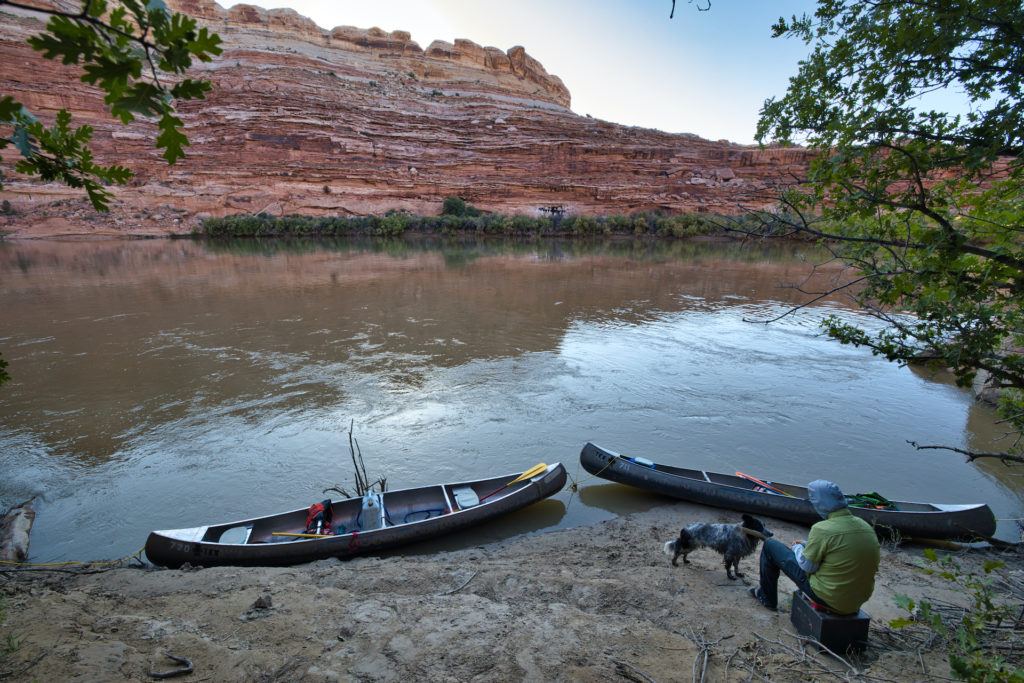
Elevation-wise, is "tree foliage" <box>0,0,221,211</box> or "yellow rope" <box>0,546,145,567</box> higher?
"tree foliage" <box>0,0,221,211</box>

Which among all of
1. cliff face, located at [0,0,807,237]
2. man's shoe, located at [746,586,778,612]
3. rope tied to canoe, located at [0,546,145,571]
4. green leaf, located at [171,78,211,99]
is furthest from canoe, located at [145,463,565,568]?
cliff face, located at [0,0,807,237]

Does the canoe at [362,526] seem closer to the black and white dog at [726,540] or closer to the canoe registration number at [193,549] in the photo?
the canoe registration number at [193,549]

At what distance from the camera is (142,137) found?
1912 inches

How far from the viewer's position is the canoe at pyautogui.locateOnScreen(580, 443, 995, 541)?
598cm

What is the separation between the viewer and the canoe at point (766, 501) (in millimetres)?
5984

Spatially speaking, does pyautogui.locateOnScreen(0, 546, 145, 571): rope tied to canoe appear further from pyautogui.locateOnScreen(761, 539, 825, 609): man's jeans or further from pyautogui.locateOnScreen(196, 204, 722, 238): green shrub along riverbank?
pyautogui.locateOnScreen(196, 204, 722, 238): green shrub along riverbank

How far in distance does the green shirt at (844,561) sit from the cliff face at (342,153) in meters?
46.5

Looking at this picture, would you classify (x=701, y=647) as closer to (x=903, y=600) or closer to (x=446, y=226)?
(x=903, y=600)

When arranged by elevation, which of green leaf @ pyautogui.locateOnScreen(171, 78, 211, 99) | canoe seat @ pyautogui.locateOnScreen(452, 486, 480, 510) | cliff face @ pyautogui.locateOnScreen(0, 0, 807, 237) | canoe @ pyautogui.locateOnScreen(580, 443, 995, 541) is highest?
cliff face @ pyautogui.locateOnScreen(0, 0, 807, 237)

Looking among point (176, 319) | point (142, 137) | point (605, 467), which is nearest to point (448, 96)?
point (142, 137)

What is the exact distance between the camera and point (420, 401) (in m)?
10.2

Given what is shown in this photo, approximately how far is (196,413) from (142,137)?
174 ft

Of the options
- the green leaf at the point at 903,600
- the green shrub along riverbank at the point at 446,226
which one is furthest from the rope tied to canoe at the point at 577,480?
the green shrub along riverbank at the point at 446,226

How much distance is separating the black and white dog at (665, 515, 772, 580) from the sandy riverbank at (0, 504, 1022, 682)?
0.20 metres
